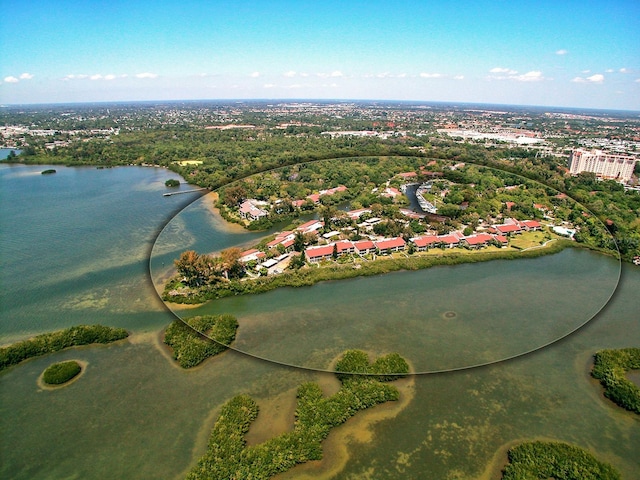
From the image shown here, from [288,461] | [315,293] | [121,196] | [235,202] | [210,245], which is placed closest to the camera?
[288,461]

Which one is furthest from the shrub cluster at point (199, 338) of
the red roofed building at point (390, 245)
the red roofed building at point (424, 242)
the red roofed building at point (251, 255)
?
the red roofed building at point (424, 242)

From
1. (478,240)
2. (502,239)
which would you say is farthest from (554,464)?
(502,239)

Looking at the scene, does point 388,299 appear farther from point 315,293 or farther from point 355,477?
point 355,477

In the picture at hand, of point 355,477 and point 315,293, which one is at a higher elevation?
point 315,293

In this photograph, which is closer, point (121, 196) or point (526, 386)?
point (526, 386)

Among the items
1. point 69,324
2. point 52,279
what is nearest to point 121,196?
point 52,279

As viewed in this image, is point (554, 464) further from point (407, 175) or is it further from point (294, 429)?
point (407, 175)

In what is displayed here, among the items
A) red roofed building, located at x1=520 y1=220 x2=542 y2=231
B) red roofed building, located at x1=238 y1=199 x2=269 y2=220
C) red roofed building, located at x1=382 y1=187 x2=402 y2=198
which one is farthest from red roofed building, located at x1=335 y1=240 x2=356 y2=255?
red roofed building, located at x1=520 y1=220 x2=542 y2=231
